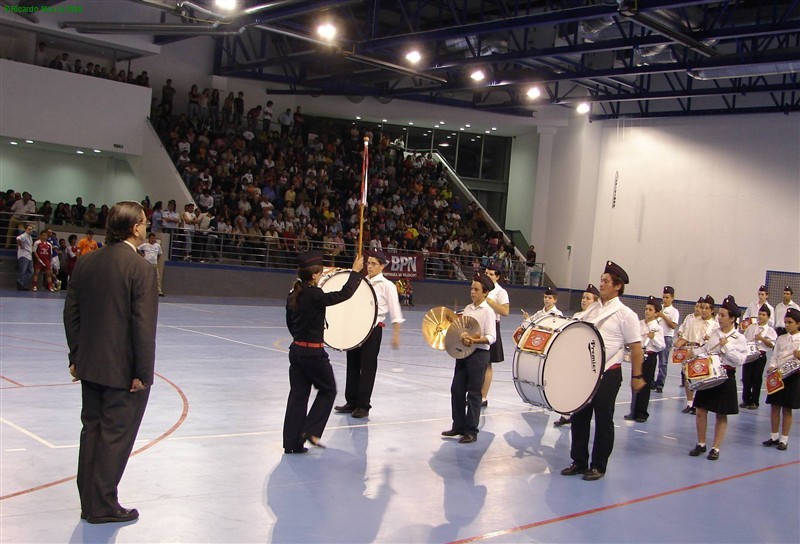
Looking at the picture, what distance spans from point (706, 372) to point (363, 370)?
3883 mm

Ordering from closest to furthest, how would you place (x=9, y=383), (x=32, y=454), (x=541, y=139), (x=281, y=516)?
(x=281, y=516) < (x=32, y=454) < (x=9, y=383) < (x=541, y=139)

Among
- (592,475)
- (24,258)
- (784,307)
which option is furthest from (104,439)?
(24,258)

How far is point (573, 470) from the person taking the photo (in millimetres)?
7926

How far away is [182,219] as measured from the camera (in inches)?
991

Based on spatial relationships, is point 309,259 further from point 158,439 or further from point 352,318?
point 158,439

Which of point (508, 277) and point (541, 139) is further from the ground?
point (541, 139)

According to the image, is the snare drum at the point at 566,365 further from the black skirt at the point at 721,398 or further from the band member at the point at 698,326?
the band member at the point at 698,326

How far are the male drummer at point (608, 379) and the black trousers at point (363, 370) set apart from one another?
263 centimetres

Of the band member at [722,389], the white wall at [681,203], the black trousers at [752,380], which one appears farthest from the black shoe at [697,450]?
the white wall at [681,203]

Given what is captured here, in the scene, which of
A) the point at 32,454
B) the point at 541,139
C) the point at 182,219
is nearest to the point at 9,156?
the point at 182,219

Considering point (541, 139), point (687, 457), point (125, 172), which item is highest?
point (541, 139)

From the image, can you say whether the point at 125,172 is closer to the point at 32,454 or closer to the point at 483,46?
the point at 483,46

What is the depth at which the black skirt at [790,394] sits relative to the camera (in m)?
9.86

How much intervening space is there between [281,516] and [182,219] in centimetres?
2045
